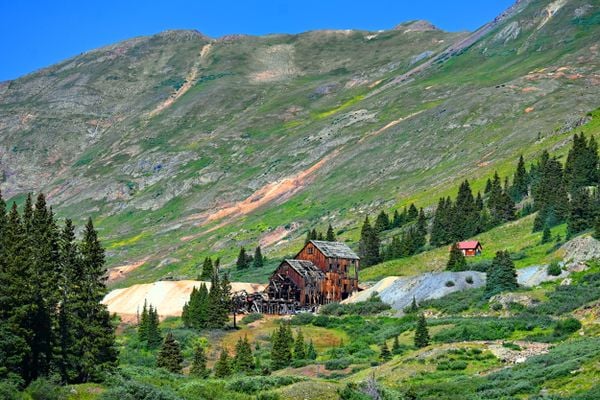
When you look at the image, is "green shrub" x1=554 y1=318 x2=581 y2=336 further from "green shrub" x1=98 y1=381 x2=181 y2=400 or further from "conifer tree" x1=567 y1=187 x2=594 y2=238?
"conifer tree" x1=567 y1=187 x2=594 y2=238

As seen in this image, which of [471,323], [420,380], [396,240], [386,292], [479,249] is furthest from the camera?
[396,240]

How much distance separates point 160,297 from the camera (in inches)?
4441

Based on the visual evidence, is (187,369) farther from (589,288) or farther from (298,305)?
(298,305)

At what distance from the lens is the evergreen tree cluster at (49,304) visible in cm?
4219

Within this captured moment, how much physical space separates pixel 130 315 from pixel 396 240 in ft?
128

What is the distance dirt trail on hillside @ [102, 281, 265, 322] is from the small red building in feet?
89.6

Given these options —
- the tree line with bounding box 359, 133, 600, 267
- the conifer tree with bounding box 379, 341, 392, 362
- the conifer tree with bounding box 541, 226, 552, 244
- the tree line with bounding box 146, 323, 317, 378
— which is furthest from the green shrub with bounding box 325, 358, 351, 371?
the tree line with bounding box 359, 133, 600, 267

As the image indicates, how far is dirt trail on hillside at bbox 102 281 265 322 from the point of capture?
109812 millimetres

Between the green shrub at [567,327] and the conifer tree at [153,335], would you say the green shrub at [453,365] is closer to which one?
the green shrub at [567,327]

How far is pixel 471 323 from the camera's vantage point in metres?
66.6

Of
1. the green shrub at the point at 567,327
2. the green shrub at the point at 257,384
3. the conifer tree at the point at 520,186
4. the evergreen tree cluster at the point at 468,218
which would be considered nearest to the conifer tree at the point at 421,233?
the evergreen tree cluster at the point at 468,218

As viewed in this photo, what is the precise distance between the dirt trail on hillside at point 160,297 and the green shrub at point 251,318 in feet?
42.0

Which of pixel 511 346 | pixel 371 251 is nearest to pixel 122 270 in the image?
pixel 371 251

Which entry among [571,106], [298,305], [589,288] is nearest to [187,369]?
[589,288]
